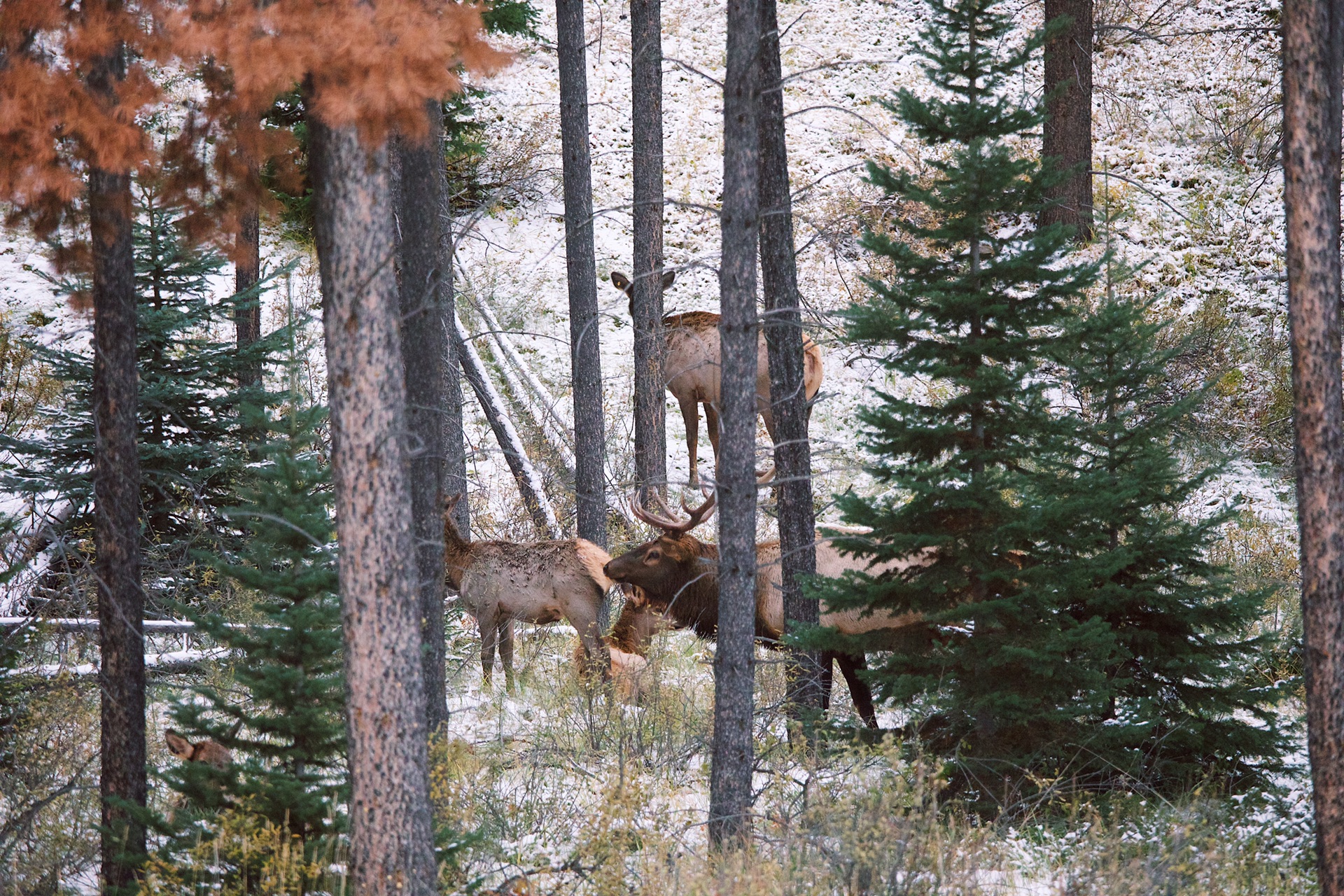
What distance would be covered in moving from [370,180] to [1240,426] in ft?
44.2

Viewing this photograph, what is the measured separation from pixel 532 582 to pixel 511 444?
5239 millimetres

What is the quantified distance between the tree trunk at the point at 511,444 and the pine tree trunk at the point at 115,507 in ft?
19.3

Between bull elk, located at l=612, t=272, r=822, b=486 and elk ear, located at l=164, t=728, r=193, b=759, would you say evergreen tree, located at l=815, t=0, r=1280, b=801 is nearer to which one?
bull elk, located at l=612, t=272, r=822, b=486

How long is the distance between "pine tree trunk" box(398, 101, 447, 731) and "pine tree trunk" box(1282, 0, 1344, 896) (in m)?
5.15

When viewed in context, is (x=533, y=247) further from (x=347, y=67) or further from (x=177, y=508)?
(x=347, y=67)

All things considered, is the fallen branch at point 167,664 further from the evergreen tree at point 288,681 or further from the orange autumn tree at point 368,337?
the orange autumn tree at point 368,337

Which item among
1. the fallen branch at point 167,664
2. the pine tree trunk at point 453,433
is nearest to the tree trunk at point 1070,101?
the pine tree trunk at point 453,433

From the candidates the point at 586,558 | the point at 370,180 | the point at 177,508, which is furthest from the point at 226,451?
the point at 370,180

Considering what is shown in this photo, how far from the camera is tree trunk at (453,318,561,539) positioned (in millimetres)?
13141

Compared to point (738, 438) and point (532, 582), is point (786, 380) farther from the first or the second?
point (532, 582)

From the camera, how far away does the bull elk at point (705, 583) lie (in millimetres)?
8516

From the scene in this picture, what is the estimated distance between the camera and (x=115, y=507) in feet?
20.9

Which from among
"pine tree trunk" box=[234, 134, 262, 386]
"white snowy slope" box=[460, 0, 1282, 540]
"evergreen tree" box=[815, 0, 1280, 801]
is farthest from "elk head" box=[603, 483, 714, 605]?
"white snowy slope" box=[460, 0, 1282, 540]

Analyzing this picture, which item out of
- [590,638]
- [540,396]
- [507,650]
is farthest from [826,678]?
[540,396]
